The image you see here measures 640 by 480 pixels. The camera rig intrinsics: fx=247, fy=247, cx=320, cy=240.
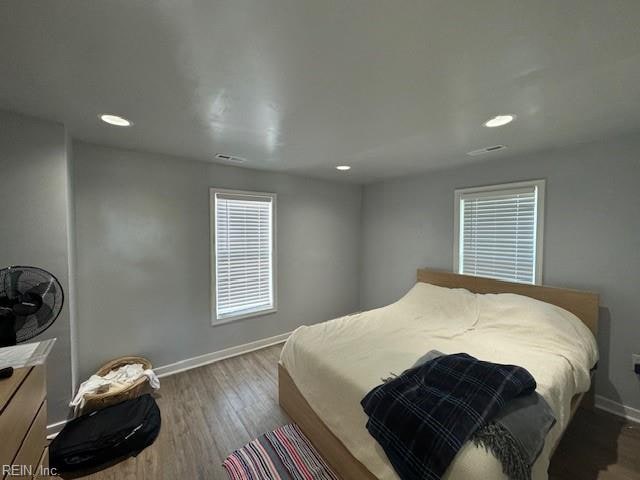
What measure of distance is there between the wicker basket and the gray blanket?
2572mm

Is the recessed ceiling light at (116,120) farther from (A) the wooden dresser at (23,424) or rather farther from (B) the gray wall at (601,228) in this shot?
(B) the gray wall at (601,228)

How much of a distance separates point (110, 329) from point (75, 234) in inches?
37.3

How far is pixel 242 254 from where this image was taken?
3223mm

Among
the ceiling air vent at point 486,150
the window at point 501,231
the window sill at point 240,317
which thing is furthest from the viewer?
the window sill at point 240,317

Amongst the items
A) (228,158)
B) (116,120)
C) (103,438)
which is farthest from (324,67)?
(103,438)

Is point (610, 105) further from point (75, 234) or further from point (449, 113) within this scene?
point (75, 234)

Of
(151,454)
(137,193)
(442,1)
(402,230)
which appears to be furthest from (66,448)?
(402,230)

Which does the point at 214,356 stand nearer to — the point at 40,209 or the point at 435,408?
the point at 40,209

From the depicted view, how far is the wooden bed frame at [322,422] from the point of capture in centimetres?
153

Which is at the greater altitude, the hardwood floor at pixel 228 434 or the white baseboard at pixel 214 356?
the white baseboard at pixel 214 356

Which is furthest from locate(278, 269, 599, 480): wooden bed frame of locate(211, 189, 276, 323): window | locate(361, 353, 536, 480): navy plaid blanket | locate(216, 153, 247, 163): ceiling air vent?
locate(216, 153, 247, 163): ceiling air vent

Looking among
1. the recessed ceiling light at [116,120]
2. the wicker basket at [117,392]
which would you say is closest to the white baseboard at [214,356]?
the wicker basket at [117,392]

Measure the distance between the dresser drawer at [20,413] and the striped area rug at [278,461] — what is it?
44.9 inches

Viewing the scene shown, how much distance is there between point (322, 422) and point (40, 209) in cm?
248
